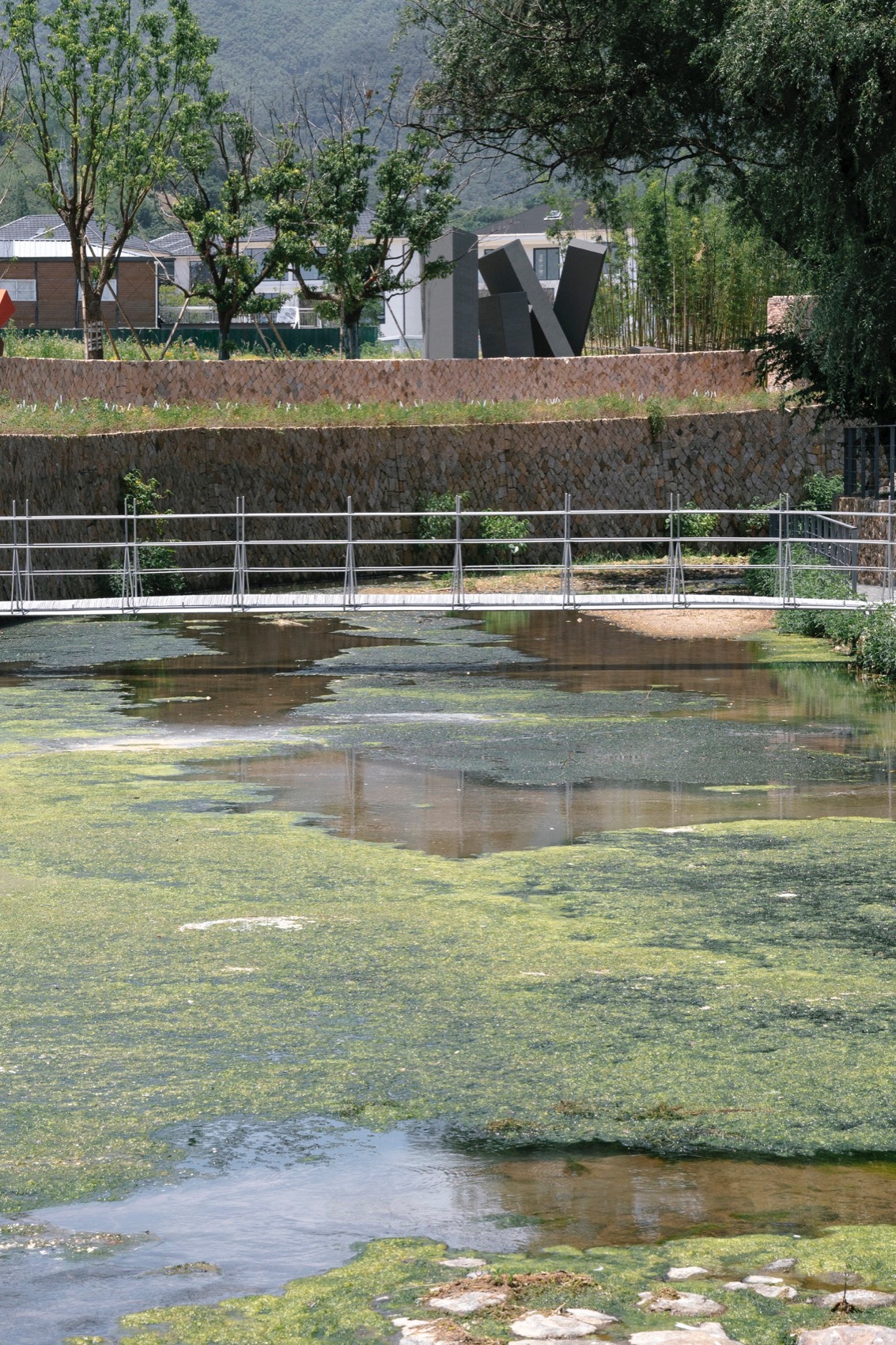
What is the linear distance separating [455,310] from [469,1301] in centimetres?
3710

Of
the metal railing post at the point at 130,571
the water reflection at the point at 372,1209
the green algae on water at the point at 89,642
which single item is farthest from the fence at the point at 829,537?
the water reflection at the point at 372,1209

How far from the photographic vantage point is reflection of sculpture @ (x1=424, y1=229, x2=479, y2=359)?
4094 centimetres

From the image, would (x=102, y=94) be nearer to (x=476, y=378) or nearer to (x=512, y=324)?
(x=512, y=324)

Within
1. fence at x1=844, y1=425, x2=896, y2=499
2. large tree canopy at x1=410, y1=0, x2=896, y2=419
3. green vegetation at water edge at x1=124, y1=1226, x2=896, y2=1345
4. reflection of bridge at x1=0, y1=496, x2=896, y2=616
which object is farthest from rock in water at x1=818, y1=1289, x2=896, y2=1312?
fence at x1=844, y1=425, x2=896, y2=499

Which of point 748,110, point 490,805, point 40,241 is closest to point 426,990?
point 490,805

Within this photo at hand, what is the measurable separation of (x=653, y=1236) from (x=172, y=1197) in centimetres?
169

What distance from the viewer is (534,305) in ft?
130

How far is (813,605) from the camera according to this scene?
2125 cm

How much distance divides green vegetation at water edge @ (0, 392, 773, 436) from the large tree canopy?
4.91 m

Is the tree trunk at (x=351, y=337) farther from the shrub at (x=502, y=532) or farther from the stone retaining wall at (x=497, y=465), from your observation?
the shrub at (x=502, y=532)

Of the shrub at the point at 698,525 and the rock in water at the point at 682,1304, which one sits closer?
the rock in water at the point at 682,1304

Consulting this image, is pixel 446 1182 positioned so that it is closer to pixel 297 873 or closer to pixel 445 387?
pixel 297 873

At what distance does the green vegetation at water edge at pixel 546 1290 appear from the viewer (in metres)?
5.38

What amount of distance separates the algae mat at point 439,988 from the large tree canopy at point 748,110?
1483 cm
